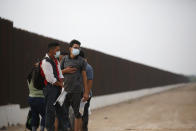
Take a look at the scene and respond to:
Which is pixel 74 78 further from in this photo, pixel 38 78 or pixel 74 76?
pixel 38 78

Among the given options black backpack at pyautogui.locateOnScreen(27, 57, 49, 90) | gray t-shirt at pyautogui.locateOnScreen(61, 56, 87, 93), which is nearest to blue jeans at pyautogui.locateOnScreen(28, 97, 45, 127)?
black backpack at pyautogui.locateOnScreen(27, 57, 49, 90)

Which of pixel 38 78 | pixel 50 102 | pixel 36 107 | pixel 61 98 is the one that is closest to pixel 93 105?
pixel 36 107

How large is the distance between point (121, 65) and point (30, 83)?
17.1m

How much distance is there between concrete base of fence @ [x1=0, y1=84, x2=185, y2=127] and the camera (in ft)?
32.8

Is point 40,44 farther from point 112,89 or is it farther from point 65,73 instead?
point 112,89

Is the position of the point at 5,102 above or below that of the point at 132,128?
above

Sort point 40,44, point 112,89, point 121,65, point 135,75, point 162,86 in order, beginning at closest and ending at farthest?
point 40,44 < point 112,89 < point 121,65 < point 135,75 < point 162,86

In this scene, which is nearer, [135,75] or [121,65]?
[121,65]

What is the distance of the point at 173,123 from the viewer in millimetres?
11508

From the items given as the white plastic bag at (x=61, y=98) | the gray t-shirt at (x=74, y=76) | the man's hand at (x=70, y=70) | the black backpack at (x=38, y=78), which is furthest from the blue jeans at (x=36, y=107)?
the man's hand at (x=70, y=70)

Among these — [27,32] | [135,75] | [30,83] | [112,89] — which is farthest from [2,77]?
[135,75]

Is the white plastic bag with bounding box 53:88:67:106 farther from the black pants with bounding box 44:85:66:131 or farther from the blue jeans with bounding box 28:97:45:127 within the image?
the blue jeans with bounding box 28:97:45:127

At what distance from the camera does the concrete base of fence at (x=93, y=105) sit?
10.0 meters

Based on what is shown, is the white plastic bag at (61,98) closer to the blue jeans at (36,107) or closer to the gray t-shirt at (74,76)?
the gray t-shirt at (74,76)
